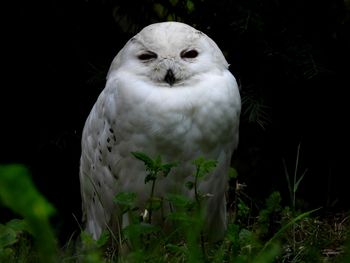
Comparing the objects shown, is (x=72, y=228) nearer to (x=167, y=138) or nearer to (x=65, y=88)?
(x=65, y=88)

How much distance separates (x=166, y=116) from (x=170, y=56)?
0.31m

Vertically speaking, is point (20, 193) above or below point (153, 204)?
above

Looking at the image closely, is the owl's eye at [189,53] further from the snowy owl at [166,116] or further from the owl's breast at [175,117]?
the owl's breast at [175,117]

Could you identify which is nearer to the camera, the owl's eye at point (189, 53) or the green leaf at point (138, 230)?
the green leaf at point (138, 230)

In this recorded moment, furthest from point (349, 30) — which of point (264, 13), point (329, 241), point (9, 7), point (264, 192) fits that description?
point (9, 7)

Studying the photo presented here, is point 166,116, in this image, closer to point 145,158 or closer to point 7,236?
point 145,158

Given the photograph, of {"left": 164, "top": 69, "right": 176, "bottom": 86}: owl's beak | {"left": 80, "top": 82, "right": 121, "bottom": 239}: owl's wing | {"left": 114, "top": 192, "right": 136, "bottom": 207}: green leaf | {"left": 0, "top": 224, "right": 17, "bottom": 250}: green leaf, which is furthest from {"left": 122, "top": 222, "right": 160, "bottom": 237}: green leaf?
{"left": 164, "top": 69, "right": 176, "bottom": 86}: owl's beak

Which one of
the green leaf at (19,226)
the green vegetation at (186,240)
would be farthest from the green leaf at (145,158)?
the green leaf at (19,226)

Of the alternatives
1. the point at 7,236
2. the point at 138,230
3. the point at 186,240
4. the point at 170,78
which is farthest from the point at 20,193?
the point at 170,78

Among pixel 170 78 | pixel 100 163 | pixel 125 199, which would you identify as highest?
pixel 170 78

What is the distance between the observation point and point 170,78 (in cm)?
355

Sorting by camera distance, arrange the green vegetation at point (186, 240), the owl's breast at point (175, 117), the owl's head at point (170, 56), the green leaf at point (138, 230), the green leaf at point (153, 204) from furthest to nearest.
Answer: the owl's head at point (170, 56)
the owl's breast at point (175, 117)
the green leaf at point (153, 204)
the green leaf at point (138, 230)
the green vegetation at point (186, 240)

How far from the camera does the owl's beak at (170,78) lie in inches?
139

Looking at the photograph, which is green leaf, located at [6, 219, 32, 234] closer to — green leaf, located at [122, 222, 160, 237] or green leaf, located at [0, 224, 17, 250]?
green leaf, located at [0, 224, 17, 250]
